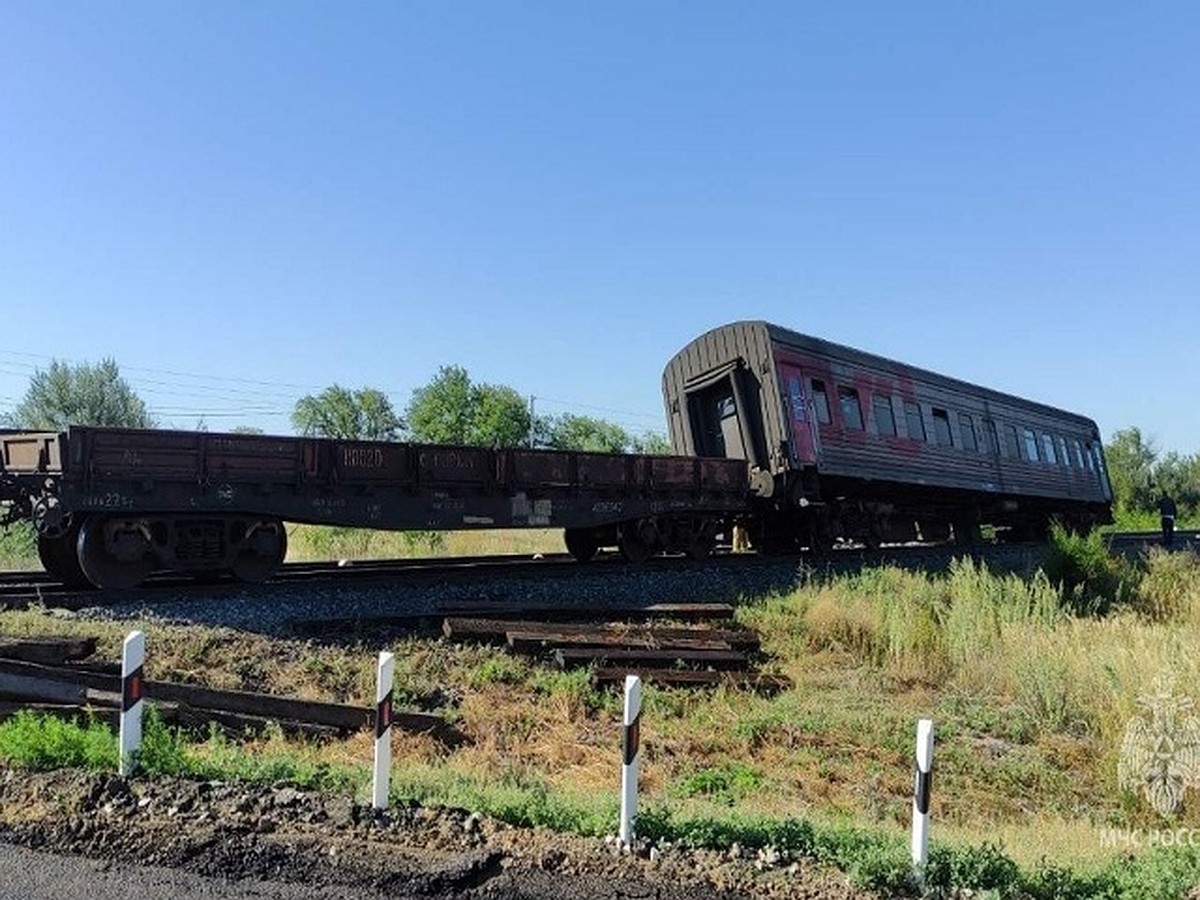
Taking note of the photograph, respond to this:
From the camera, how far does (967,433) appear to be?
71.9 feet

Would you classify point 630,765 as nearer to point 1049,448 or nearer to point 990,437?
point 990,437

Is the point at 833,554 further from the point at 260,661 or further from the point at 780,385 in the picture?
the point at 260,661

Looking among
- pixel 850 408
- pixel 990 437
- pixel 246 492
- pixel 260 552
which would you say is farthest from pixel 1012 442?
pixel 246 492

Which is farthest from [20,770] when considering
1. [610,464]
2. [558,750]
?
[610,464]

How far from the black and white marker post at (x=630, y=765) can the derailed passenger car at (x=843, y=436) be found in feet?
40.2

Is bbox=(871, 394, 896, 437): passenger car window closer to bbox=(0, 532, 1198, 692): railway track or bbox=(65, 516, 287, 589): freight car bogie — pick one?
bbox=(0, 532, 1198, 692): railway track

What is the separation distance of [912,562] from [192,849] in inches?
650

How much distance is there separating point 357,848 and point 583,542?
1209 centimetres

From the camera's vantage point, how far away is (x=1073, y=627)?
1224cm

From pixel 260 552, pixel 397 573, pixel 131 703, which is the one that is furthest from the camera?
pixel 397 573

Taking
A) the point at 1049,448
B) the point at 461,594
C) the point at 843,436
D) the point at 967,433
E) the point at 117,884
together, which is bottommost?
the point at 117,884

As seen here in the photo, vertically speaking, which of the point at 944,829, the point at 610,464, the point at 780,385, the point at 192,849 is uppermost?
the point at 780,385

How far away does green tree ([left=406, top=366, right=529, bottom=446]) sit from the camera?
80125 mm

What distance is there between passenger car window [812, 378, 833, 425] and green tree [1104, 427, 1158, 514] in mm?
47550
